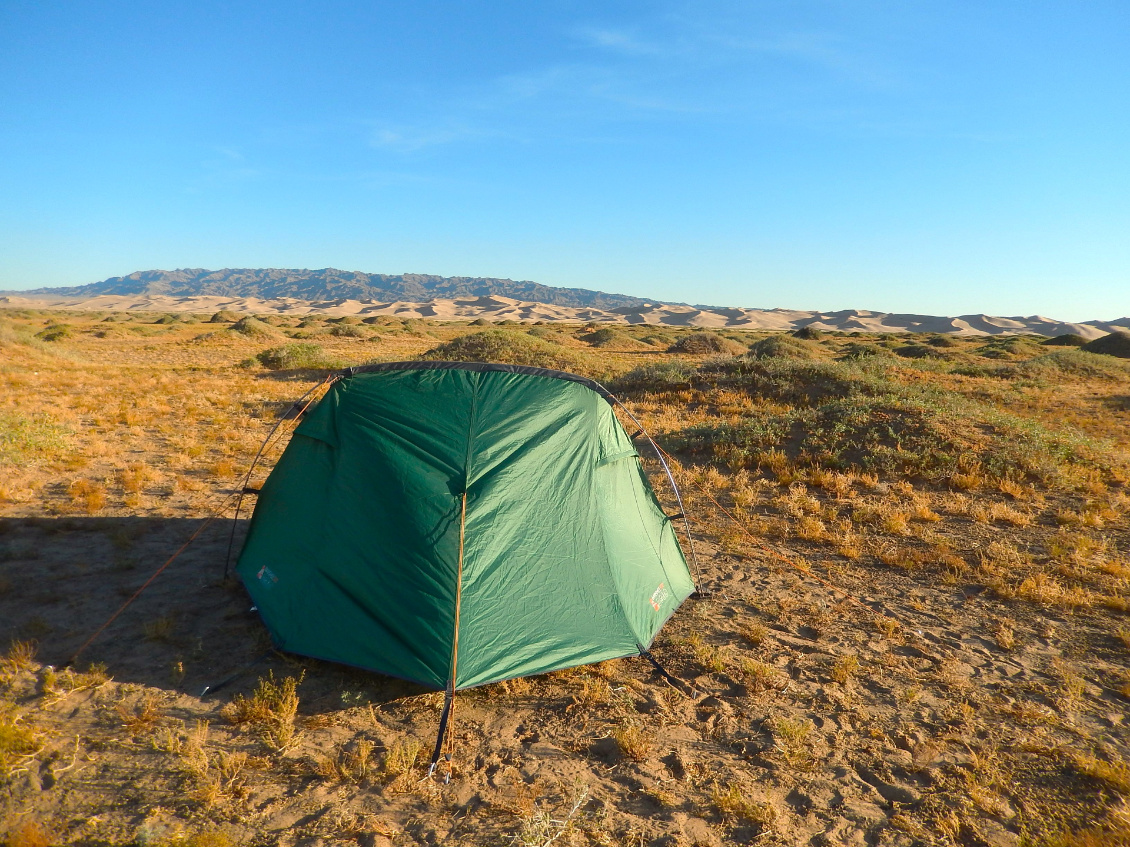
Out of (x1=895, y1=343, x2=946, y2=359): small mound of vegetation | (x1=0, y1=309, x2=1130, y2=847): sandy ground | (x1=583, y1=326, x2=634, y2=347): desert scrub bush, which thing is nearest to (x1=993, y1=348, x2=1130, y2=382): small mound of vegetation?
(x1=895, y1=343, x2=946, y2=359): small mound of vegetation

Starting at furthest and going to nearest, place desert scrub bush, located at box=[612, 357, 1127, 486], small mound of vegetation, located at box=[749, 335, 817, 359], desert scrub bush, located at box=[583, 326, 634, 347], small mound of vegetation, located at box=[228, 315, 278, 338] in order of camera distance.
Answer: desert scrub bush, located at box=[583, 326, 634, 347] → small mound of vegetation, located at box=[228, 315, 278, 338] → small mound of vegetation, located at box=[749, 335, 817, 359] → desert scrub bush, located at box=[612, 357, 1127, 486]

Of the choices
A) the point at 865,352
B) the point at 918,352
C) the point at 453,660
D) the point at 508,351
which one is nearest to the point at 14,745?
the point at 453,660

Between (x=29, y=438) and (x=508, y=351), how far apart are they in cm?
1976

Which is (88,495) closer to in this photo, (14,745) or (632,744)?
(14,745)

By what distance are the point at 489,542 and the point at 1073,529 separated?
9.28 m

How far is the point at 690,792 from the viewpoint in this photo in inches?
160

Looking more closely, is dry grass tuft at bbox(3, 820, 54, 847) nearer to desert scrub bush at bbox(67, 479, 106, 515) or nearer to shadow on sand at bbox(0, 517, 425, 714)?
shadow on sand at bbox(0, 517, 425, 714)

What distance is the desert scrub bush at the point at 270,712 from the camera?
4.33 meters

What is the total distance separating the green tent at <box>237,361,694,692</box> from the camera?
4836 millimetres

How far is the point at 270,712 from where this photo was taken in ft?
14.8

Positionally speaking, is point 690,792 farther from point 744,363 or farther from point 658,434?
point 744,363

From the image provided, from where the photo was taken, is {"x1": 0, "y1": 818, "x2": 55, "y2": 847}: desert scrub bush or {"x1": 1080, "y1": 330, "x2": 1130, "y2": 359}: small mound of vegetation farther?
{"x1": 1080, "y1": 330, "x2": 1130, "y2": 359}: small mound of vegetation

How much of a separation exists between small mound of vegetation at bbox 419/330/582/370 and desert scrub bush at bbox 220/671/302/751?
22839 mm

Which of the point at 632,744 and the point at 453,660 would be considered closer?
the point at 632,744
